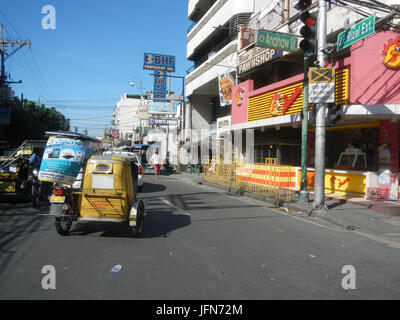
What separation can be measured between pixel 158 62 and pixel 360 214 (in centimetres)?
2703

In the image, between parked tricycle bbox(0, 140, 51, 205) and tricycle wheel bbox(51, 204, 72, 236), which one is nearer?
tricycle wheel bbox(51, 204, 72, 236)

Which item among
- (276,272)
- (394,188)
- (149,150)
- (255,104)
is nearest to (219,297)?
(276,272)

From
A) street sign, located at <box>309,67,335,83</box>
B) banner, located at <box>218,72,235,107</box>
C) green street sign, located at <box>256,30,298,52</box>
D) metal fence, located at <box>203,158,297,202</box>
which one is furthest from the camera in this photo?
banner, located at <box>218,72,235,107</box>

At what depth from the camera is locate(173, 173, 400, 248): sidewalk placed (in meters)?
7.95

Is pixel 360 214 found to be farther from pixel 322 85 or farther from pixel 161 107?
pixel 161 107

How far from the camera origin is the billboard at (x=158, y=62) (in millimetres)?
31930

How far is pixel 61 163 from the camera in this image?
23.7 feet

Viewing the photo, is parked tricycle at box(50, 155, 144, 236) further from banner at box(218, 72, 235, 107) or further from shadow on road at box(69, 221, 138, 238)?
banner at box(218, 72, 235, 107)

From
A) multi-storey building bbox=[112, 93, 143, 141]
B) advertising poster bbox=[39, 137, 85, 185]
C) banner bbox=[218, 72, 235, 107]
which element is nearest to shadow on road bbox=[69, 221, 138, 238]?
advertising poster bbox=[39, 137, 85, 185]

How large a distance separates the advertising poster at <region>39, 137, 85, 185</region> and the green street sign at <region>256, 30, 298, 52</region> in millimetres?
6646

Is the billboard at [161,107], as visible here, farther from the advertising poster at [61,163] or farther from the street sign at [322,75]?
the advertising poster at [61,163]

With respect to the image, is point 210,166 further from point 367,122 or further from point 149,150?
point 149,150

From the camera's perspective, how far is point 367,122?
39.9 feet
